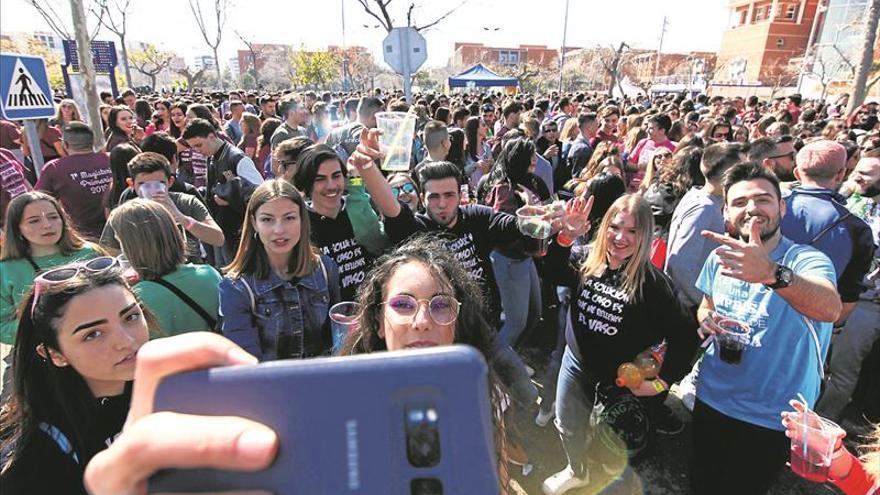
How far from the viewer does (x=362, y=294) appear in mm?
1944

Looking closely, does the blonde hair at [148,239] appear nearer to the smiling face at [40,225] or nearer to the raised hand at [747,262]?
the smiling face at [40,225]

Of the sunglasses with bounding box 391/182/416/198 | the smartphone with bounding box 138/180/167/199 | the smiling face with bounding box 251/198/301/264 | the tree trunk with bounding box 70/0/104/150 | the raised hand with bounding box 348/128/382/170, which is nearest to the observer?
the smiling face with bounding box 251/198/301/264

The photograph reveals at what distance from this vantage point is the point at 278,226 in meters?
2.27

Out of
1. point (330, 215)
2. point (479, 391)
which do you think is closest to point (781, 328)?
point (479, 391)

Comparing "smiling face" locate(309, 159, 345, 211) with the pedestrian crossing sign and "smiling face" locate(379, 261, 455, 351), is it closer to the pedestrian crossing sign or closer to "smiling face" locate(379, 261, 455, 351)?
"smiling face" locate(379, 261, 455, 351)

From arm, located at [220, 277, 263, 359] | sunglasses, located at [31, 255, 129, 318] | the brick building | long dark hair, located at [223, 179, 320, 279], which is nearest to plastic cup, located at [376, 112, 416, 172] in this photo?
long dark hair, located at [223, 179, 320, 279]

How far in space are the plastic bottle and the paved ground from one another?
0.75m

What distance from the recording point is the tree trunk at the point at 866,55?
11031 mm

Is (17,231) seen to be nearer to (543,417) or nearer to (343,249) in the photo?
(343,249)

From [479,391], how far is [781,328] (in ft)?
6.87

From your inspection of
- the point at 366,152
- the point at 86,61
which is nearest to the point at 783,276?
the point at 366,152

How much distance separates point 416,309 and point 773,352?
1.67m

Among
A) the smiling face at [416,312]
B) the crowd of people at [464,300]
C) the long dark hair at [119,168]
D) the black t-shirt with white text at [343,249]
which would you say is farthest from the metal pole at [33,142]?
the smiling face at [416,312]

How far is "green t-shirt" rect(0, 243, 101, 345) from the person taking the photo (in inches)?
99.8
